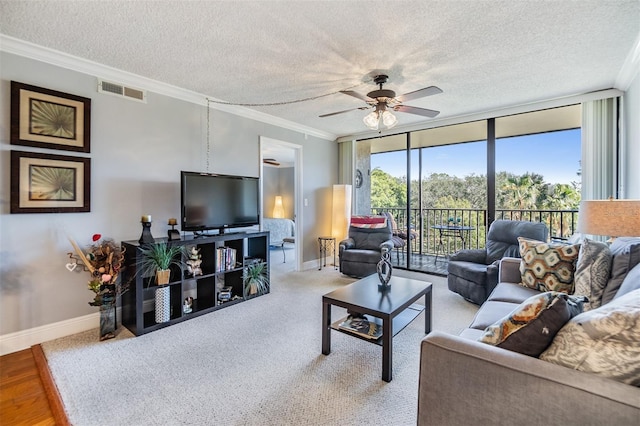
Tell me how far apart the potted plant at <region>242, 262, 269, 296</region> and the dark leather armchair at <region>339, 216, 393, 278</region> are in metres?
1.30

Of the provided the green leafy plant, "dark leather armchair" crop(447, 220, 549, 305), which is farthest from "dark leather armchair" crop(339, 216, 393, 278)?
the green leafy plant

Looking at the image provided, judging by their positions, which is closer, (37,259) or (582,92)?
(37,259)

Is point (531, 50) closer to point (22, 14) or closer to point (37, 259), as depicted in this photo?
point (22, 14)

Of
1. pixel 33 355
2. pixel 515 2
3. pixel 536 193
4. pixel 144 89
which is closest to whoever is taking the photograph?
pixel 515 2

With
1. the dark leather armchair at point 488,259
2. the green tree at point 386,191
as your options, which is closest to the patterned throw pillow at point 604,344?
the dark leather armchair at point 488,259

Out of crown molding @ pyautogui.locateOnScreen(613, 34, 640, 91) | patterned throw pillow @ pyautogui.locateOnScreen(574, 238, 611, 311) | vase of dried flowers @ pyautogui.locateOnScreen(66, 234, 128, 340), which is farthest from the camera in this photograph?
vase of dried flowers @ pyautogui.locateOnScreen(66, 234, 128, 340)

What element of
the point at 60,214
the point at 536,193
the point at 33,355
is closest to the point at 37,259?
the point at 60,214

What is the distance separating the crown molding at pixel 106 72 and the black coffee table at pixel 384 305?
9.05 ft

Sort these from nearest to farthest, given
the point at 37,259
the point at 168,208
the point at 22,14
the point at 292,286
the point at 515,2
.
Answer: the point at 515,2
the point at 22,14
the point at 37,259
the point at 168,208
the point at 292,286

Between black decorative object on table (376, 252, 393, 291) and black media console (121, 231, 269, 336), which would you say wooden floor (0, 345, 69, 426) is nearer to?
black media console (121, 231, 269, 336)

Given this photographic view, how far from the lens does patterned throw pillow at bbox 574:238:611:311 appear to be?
184 centimetres

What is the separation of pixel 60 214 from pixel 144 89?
1.46 metres

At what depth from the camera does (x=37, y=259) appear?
2451 mm

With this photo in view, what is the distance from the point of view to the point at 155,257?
2.70m
